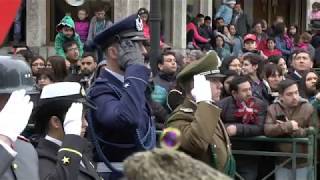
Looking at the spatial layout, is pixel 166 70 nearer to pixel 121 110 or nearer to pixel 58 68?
pixel 58 68

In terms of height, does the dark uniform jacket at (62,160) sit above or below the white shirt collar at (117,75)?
below

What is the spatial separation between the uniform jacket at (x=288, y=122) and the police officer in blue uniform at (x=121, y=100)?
2655mm

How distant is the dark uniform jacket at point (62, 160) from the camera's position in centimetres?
393

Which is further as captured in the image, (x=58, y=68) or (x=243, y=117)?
(x=58, y=68)

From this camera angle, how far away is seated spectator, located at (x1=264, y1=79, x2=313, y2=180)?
736 centimetres

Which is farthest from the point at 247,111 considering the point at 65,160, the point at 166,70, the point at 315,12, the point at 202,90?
the point at 315,12

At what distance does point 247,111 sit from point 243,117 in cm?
7

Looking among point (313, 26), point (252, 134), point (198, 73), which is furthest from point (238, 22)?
point (198, 73)

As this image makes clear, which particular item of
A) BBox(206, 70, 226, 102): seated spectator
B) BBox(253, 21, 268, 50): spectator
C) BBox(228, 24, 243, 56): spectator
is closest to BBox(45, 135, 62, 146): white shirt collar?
BBox(206, 70, 226, 102): seated spectator

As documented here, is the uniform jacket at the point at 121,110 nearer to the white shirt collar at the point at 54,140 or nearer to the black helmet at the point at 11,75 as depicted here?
the white shirt collar at the point at 54,140

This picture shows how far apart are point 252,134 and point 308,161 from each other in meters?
0.57

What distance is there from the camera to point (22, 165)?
3.85 metres

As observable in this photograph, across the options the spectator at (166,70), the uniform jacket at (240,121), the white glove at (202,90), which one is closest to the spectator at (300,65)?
the spectator at (166,70)

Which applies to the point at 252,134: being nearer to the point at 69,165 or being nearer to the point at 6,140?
the point at 69,165
